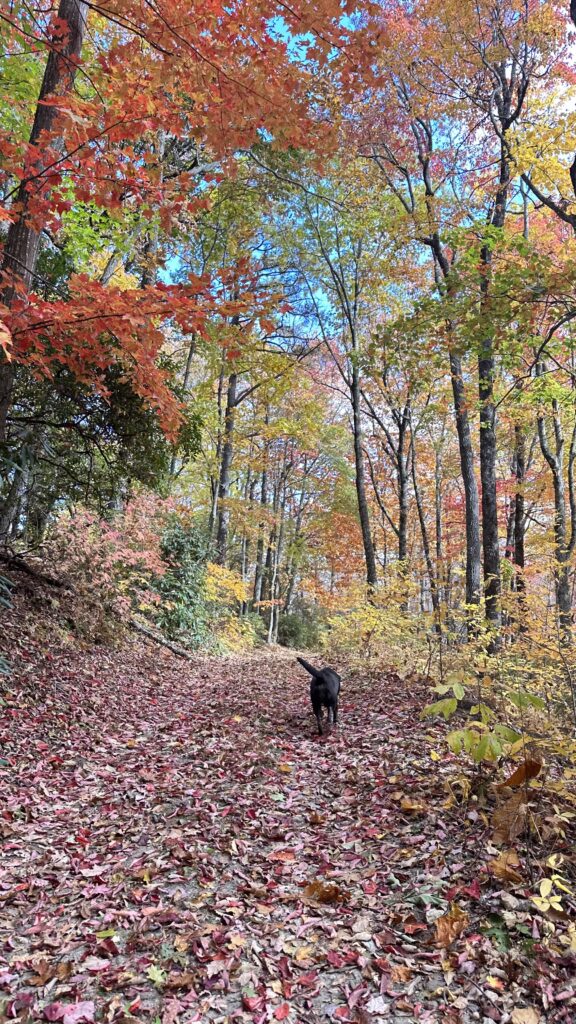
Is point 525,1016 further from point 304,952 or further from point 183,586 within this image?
point 183,586

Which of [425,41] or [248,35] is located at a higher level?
[425,41]

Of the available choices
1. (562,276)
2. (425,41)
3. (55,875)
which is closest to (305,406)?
(425,41)

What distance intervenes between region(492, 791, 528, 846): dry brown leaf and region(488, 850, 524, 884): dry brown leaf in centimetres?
7

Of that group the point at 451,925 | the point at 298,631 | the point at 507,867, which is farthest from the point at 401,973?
the point at 298,631

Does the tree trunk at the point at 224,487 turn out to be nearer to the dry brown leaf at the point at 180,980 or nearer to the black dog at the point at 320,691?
the black dog at the point at 320,691

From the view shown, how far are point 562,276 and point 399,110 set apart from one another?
8.39 metres

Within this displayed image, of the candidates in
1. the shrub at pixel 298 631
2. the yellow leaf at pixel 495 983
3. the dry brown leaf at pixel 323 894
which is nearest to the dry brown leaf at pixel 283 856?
the dry brown leaf at pixel 323 894

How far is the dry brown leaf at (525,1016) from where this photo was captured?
6.82 ft

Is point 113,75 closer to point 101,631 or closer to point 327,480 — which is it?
point 101,631

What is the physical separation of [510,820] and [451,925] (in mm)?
656

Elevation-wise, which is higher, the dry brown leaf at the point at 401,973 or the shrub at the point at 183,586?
the shrub at the point at 183,586

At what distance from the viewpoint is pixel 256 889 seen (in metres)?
3.16

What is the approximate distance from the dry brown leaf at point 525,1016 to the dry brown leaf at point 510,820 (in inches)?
32.1

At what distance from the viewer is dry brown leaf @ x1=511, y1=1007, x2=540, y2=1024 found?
6.82 ft
